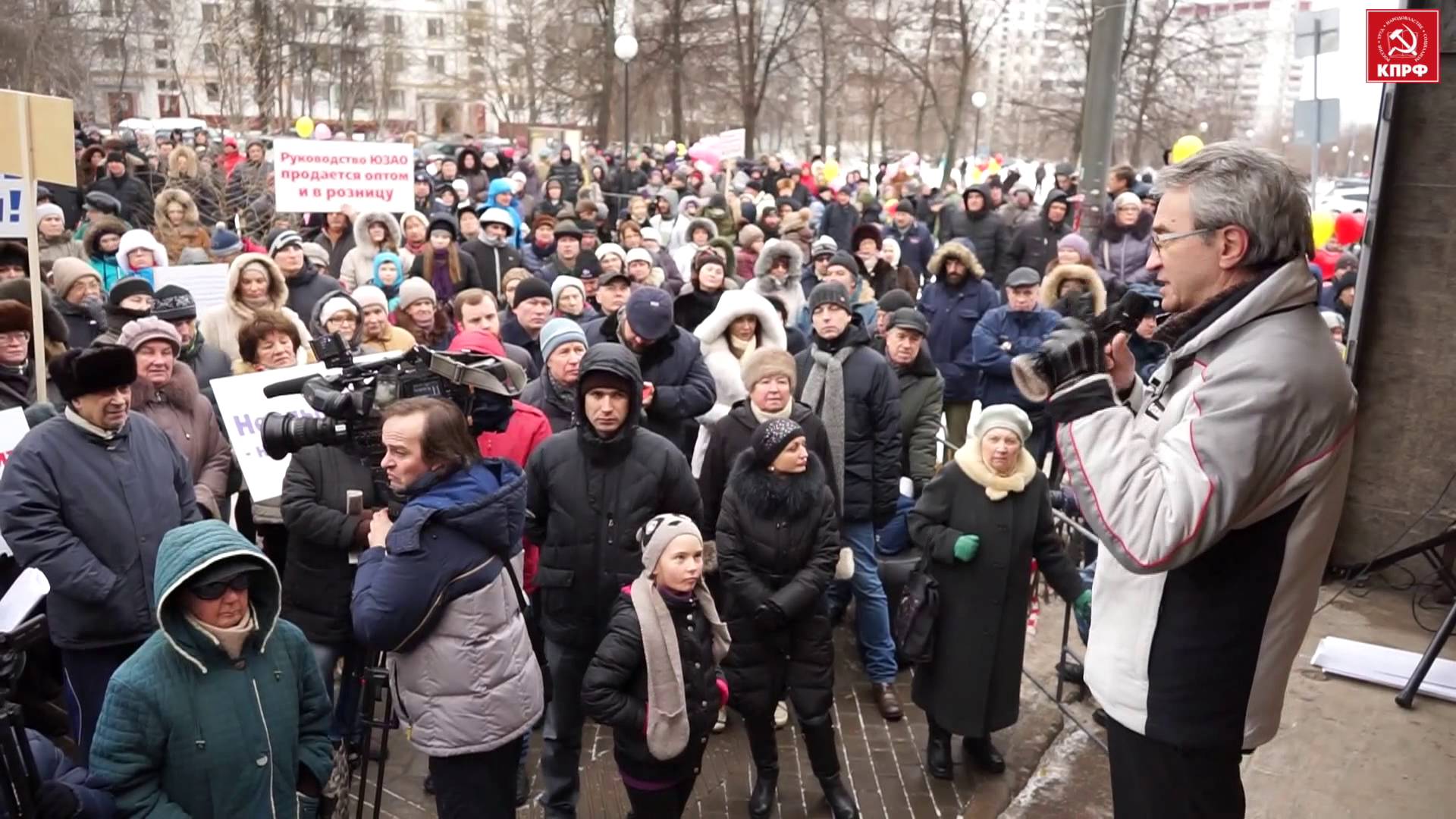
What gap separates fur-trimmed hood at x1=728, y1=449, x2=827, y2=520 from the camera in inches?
193

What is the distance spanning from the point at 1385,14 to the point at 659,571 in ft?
15.0

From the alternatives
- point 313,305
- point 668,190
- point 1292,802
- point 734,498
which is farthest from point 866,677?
point 668,190

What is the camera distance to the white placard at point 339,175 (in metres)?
11.5

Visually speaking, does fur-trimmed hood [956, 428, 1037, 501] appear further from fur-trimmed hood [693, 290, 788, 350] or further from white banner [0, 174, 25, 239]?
white banner [0, 174, 25, 239]

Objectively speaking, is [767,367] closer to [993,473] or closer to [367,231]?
[993,473]

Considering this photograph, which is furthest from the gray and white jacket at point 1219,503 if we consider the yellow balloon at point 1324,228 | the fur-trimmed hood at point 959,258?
the yellow balloon at point 1324,228

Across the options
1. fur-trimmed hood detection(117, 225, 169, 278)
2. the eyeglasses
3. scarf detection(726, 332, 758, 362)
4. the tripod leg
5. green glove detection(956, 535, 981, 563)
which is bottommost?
the tripod leg

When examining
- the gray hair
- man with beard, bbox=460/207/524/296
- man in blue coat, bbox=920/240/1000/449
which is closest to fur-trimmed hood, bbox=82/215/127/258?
man with beard, bbox=460/207/524/296

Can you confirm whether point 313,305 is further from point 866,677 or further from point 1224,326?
point 1224,326

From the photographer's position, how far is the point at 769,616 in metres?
4.75

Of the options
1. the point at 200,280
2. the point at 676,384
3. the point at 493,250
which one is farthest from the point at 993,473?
the point at 493,250

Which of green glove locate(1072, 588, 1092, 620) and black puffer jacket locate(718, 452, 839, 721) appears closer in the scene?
black puffer jacket locate(718, 452, 839, 721)

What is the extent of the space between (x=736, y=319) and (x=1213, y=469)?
15.0 feet

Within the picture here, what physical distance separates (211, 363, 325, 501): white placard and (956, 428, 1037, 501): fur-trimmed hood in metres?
2.96
